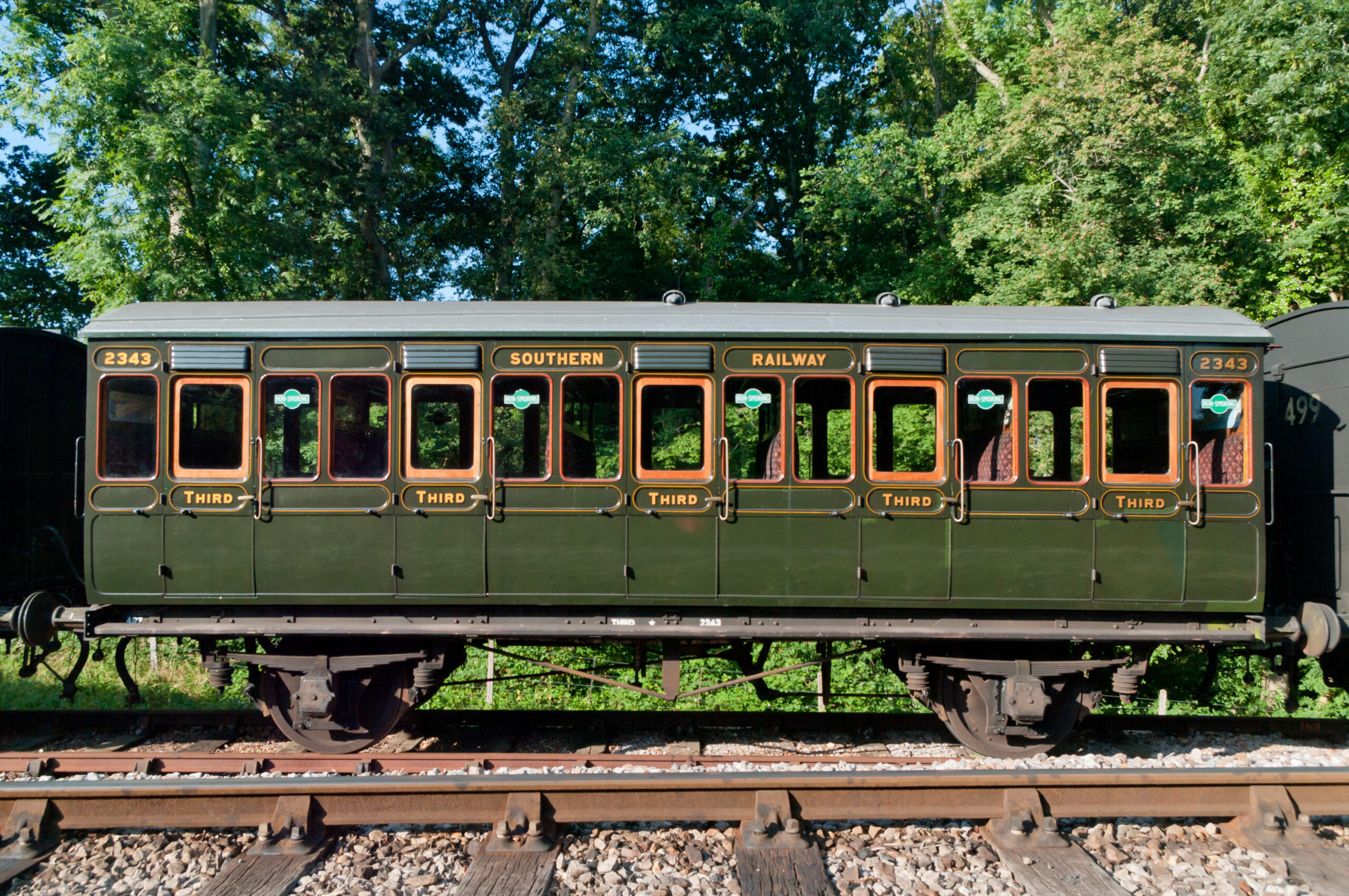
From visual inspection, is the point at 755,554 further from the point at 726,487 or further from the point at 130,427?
the point at 130,427

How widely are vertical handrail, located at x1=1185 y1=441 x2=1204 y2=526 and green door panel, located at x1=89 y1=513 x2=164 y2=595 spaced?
779cm

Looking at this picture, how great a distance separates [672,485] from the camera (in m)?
6.03

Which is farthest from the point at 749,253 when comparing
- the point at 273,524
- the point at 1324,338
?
the point at 273,524

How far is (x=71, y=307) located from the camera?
703 inches

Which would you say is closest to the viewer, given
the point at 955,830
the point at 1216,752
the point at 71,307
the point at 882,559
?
the point at 955,830

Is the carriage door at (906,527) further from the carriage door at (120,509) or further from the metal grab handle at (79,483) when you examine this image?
the metal grab handle at (79,483)

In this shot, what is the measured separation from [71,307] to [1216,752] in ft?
72.2

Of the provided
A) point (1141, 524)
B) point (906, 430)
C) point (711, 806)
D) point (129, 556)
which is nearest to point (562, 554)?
point (711, 806)

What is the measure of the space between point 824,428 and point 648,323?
1602 mm

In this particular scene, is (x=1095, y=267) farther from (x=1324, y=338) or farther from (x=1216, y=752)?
(x=1216, y=752)

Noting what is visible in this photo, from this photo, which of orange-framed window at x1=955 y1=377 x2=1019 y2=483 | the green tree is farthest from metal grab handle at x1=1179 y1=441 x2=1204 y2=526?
the green tree

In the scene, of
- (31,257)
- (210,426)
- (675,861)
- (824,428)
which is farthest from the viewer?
(31,257)

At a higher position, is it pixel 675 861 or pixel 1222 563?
pixel 1222 563

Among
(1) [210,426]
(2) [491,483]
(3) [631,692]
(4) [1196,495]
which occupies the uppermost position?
(1) [210,426]
